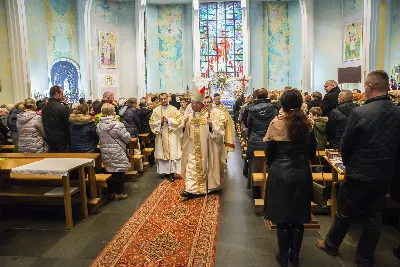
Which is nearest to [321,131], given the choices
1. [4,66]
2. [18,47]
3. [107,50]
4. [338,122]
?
[338,122]

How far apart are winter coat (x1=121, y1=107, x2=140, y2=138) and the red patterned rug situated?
2.24 meters

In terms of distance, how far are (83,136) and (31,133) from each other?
97 centimetres

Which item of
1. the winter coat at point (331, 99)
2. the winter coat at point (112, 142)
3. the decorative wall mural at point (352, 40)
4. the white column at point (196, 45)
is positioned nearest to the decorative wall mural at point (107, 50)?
the white column at point (196, 45)

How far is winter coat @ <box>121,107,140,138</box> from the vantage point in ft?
26.7

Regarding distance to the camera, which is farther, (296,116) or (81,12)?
(81,12)

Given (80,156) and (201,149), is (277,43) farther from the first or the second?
(80,156)

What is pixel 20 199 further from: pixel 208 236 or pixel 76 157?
pixel 208 236

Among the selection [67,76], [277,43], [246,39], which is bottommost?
[67,76]

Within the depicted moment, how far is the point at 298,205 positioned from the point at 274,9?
20.4 m

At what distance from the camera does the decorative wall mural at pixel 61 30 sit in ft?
58.1

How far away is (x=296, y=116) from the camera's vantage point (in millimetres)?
3447

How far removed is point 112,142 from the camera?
6.01 metres

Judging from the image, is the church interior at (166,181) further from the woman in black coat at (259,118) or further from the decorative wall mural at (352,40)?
the decorative wall mural at (352,40)

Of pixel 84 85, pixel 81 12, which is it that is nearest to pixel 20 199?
pixel 84 85
